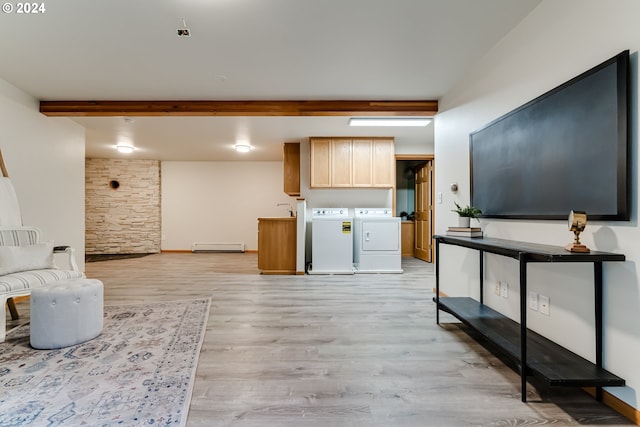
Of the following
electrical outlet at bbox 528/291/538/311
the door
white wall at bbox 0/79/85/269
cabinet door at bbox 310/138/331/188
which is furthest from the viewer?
the door

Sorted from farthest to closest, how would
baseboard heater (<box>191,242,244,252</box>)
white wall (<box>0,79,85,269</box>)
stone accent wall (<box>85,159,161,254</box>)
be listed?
baseboard heater (<box>191,242,244,252</box>) < stone accent wall (<box>85,159,161,254</box>) < white wall (<box>0,79,85,269</box>)

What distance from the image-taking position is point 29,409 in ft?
4.71

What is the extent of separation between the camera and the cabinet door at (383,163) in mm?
5141

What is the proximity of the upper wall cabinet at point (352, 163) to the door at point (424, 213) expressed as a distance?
1.19m

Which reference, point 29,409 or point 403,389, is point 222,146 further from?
point 403,389

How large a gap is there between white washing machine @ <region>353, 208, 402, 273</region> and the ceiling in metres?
2.03

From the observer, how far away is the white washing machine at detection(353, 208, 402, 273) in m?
4.83

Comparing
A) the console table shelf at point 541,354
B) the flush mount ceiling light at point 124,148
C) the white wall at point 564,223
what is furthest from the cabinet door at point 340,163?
the flush mount ceiling light at point 124,148

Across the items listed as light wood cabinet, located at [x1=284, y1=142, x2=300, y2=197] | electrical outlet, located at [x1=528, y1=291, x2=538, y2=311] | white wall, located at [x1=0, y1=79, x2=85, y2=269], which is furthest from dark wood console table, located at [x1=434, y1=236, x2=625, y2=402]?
white wall, located at [x1=0, y1=79, x2=85, y2=269]

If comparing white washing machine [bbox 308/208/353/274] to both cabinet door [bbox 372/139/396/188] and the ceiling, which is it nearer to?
cabinet door [bbox 372/139/396/188]

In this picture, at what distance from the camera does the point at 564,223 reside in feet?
5.50

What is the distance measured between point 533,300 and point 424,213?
14.1 feet

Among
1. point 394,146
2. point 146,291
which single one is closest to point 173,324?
point 146,291

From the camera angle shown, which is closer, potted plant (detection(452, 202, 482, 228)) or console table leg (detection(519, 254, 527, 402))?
console table leg (detection(519, 254, 527, 402))
